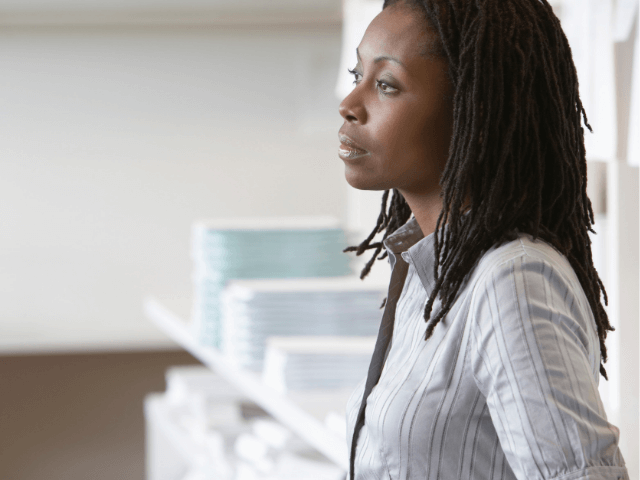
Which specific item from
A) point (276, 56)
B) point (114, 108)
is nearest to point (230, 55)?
point (276, 56)

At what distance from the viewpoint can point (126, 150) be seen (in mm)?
2119

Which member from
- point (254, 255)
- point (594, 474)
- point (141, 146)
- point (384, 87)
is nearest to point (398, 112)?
point (384, 87)

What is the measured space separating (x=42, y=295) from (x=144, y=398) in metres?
0.55

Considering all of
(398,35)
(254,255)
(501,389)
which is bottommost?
(254,255)

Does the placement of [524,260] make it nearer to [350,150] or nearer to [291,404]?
[350,150]

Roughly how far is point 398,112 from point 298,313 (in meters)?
0.88

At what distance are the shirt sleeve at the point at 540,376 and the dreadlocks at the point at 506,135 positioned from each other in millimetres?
44

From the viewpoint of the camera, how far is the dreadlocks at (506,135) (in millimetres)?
525

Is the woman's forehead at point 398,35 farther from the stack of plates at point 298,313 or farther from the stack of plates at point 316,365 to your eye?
the stack of plates at point 298,313

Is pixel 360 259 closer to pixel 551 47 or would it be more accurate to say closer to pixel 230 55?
pixel 230 55

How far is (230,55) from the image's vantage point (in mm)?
2113

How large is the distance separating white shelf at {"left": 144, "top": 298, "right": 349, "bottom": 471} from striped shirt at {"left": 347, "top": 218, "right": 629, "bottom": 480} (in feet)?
1.00

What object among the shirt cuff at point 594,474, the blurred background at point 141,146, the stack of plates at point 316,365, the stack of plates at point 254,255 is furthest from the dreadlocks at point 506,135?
the blurred background at point 141,146

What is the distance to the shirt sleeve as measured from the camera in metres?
0.46
